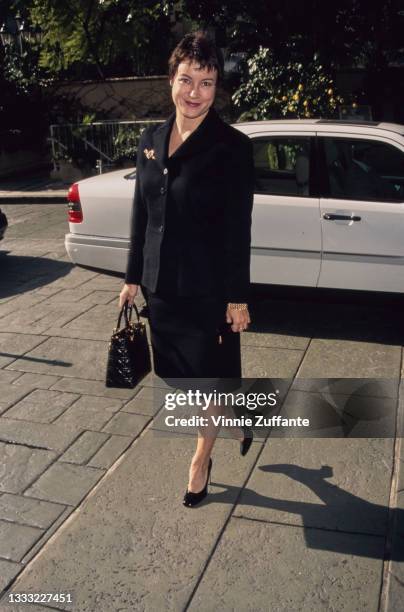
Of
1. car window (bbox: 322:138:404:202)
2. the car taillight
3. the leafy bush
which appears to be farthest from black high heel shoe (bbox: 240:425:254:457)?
the leafy bush

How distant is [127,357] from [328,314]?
3.09 metres

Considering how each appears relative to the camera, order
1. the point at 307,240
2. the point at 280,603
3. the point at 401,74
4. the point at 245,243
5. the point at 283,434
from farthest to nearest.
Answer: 1. the point at 401,74
2. the point at 307,240
3. the point at 283,434
4. the point at 245,243
5. the point at 280,603

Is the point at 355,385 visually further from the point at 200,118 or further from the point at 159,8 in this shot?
the point at 159,8

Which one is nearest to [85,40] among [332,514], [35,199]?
[35,199]

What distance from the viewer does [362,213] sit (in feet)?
17.6

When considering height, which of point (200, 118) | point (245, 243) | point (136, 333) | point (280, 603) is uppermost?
point (200, 118)

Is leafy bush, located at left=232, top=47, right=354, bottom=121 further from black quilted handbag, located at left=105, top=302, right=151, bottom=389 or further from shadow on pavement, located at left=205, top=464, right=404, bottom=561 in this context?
shadow on pavement, located at left=205, top=464, right=404, bottom=561

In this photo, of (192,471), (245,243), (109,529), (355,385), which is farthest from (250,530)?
(355,385)

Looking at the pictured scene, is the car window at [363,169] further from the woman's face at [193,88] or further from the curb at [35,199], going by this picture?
the curb at [35,199]

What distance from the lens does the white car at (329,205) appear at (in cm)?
539

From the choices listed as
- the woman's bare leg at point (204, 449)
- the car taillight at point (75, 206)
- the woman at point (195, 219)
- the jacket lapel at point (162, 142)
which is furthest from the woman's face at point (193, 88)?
the car taillight at point (75, 206)

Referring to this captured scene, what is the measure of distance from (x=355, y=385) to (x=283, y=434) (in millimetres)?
844

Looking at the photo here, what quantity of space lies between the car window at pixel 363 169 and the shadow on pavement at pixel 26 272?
3.51 m

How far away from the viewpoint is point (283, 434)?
425 centimetres
